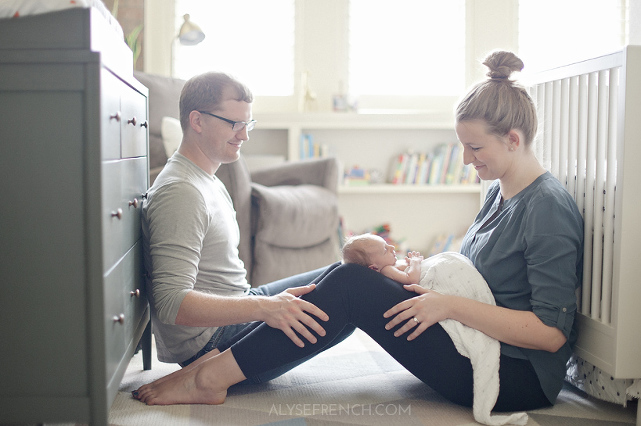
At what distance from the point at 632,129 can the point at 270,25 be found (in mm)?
2997

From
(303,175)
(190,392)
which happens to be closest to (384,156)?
(303,175)

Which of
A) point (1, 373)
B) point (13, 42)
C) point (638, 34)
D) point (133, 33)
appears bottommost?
point (1, 373)

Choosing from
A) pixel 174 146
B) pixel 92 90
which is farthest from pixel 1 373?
pixel 174 146

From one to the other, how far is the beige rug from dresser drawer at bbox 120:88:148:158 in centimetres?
61

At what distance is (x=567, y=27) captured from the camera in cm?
407

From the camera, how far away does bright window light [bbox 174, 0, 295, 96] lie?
154 inches

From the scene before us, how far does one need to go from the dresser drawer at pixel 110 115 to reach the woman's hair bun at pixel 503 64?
0.86 m

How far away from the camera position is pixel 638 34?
1.92 metres

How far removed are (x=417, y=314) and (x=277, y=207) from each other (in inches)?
51.3

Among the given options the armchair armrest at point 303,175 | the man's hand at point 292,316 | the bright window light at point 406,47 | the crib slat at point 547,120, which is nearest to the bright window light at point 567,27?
the bright window light at point 406,47

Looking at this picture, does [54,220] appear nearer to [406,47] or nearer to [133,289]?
[133,289]

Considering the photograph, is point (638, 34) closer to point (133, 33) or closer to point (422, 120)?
point (422, 120)

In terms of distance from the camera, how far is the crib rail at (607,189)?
1335 millimetres

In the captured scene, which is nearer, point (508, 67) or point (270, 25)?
point (508, 67)
